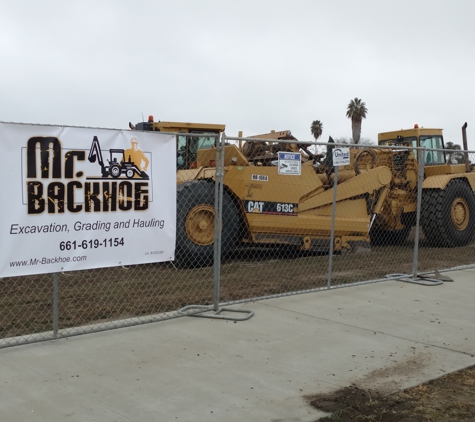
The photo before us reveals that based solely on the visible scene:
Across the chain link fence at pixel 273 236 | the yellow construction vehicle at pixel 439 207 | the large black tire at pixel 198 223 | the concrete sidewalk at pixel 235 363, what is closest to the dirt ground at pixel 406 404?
the concrete sidewalk at pixel 235 363

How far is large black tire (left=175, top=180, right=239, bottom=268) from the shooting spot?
1052 cm

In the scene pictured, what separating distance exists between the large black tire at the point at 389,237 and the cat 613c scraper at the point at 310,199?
32 millimetres

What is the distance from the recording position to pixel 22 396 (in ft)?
13.8

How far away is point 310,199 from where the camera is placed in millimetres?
11633

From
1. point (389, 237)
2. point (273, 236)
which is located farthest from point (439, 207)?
point (273, 236)

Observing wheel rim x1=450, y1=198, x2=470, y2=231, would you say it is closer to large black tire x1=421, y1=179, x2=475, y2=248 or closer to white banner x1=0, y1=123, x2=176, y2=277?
large black tire x1=421, y1=179, x2=475, y2=248

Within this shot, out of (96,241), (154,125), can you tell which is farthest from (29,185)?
(154,125)

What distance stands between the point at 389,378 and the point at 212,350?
5.05ft

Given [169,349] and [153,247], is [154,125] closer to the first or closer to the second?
[153,247]

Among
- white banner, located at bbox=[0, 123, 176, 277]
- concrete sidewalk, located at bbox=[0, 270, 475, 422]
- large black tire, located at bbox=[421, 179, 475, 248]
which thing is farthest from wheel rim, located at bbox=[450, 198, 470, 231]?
white banner, located at bbox=[0, 123, 176, 277]

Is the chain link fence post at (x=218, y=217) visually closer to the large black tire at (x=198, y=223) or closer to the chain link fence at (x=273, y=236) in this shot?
the chain link fence at (x=273, y=236)

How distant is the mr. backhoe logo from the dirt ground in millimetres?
2593

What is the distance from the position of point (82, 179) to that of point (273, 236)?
637cm

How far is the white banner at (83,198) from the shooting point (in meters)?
5.07
